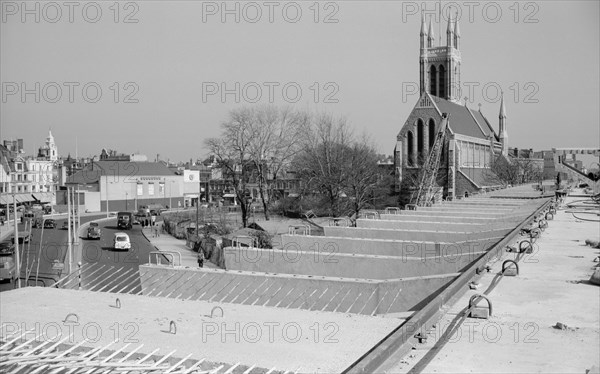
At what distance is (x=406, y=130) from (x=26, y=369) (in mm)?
66602

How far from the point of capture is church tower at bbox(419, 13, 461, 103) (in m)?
87.2

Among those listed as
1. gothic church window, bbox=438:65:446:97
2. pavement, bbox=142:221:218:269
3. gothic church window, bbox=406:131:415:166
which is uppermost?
gothic church window, bbox=438:65:446:97

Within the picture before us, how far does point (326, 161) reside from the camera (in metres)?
49.4

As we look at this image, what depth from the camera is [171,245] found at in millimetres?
37531

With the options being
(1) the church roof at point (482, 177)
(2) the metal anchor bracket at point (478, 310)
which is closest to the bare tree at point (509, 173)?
(1) the church roof at point (482, 177)

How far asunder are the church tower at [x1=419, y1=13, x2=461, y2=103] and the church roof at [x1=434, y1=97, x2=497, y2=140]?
11.4 feet

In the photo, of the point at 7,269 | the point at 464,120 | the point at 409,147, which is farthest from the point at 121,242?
the point at 464,120

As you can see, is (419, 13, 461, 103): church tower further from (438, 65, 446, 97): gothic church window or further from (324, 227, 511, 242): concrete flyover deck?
(324, 227, 511, 242): concrete flyover deck

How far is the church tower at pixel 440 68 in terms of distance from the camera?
8725cm

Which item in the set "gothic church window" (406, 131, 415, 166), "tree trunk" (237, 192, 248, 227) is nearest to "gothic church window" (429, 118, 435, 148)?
"gothic church window" (406, 131, 415, 166)

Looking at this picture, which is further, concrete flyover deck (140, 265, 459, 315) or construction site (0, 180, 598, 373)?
concrete flyover deck (140, 265, 459, 315)

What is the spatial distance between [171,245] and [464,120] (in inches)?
2164

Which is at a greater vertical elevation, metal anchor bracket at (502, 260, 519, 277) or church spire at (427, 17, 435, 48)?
church spire at (427, 17, 435, 48)

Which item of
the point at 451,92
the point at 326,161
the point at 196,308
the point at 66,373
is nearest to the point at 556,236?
the point at 196,308
